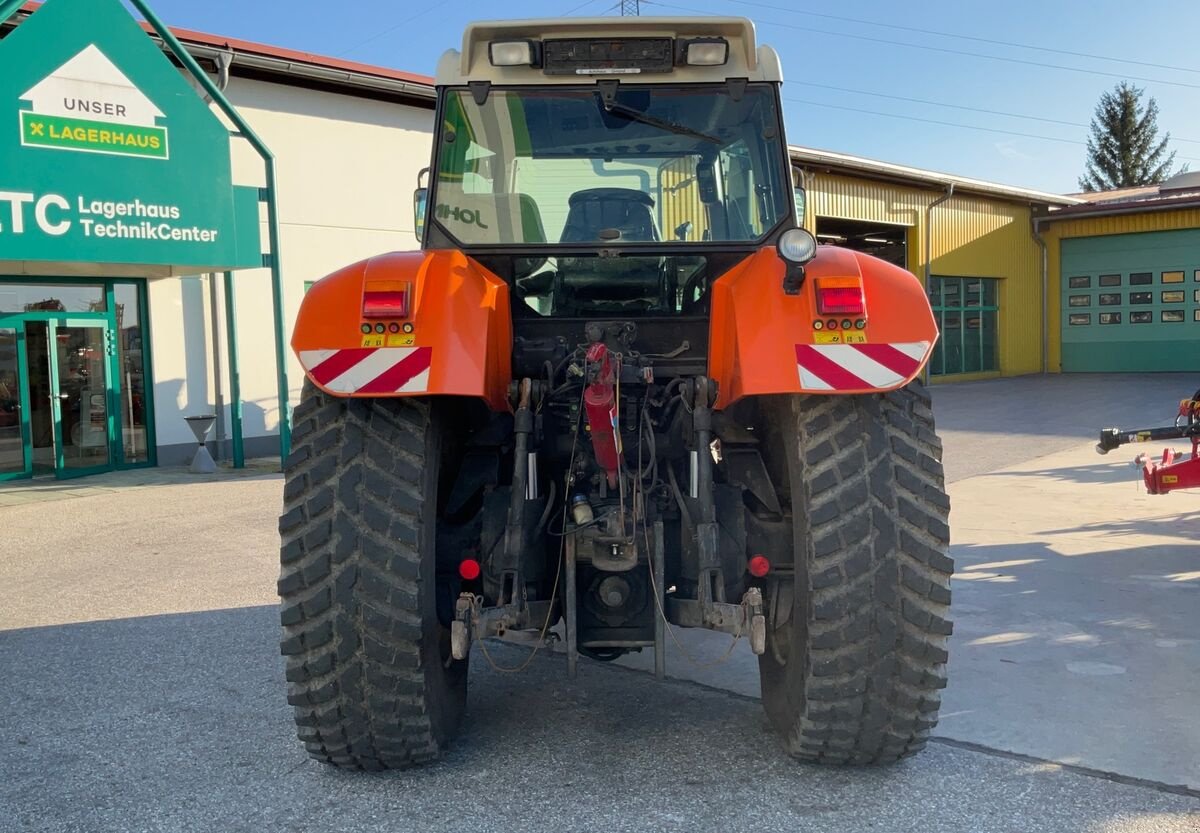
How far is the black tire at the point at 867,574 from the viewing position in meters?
3.24

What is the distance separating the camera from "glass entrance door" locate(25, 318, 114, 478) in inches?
548

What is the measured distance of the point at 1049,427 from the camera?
15625 mm

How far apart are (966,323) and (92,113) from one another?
22.2m

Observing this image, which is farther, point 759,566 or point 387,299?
point 759,566

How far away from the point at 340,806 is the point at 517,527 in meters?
1.08

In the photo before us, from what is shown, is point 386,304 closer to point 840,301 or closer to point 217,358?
point 840,301

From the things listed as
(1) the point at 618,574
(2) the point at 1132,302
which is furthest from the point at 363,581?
(2) the point at 1132,302

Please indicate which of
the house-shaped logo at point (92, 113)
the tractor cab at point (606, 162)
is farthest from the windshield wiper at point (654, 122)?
the house-shaped logo at point (92, 113)

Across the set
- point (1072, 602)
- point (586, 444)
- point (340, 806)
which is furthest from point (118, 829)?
point (1072, 602)

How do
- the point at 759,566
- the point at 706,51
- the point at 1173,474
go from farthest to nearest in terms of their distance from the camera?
the point at 1173,474 → the point at 706,51 → the point at 759,566

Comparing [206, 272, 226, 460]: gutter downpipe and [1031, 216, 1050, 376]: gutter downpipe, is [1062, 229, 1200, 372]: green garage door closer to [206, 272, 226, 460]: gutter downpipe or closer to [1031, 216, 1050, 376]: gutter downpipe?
[1031, 216, 1050, 376]: gutter downpipe

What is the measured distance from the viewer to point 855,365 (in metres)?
3.21

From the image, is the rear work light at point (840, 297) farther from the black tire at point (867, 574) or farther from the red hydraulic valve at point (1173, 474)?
the red hydraulic valve at point (1173, 474)

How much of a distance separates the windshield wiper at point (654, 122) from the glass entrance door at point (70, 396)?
12294 mm
